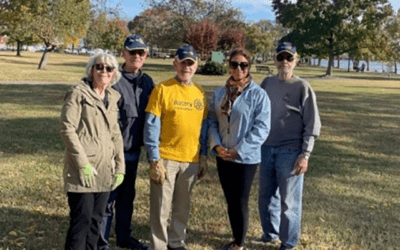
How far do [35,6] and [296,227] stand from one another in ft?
115

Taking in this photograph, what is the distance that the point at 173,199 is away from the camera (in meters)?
4.16

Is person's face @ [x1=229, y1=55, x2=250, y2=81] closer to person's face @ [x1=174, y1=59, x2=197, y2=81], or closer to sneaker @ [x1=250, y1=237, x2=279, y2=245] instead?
person's face @ [x1=174, y1=59, x2=197, y2=81]

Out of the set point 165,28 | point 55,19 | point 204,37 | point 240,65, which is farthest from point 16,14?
point 240,65

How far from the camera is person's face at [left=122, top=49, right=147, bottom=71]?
3.92 metres

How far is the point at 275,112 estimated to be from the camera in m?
4.24

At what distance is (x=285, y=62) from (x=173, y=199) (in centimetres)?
166

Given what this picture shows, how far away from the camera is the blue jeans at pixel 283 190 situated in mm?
4207

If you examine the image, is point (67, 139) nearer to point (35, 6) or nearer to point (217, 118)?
point (217, 118)

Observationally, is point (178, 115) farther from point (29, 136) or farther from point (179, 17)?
point (179, 17)

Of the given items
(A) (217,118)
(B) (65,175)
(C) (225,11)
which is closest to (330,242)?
(A) (217,118)

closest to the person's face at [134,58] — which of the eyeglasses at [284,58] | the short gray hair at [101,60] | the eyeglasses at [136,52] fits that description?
Result: the eyeglasses at [136,52]

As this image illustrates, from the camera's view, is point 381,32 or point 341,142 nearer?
point 341,142

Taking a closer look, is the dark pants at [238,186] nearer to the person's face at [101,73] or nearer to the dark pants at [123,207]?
the dark pants at [123,207]

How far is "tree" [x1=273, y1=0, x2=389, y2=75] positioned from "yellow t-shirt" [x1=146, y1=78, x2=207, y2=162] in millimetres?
44618
